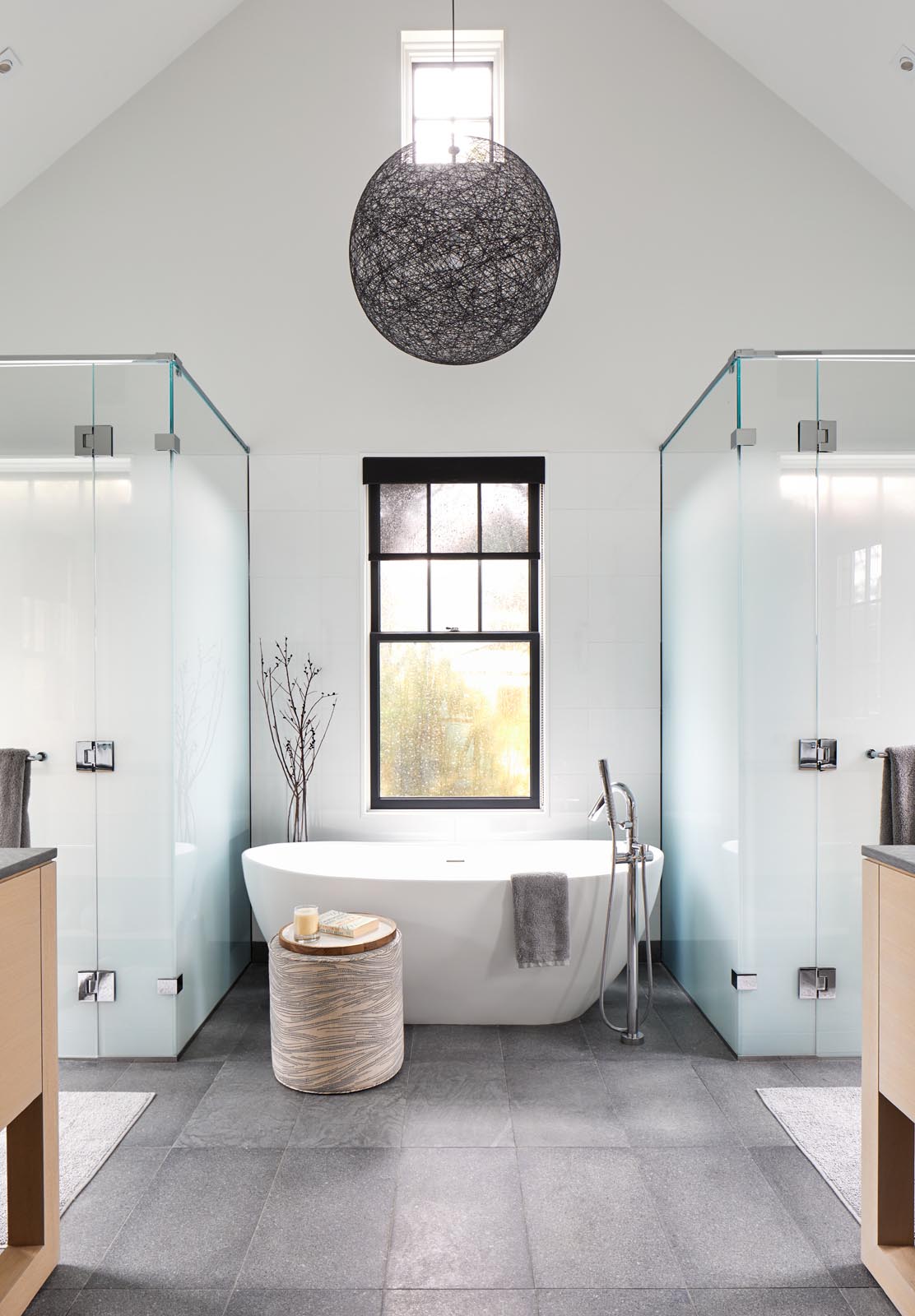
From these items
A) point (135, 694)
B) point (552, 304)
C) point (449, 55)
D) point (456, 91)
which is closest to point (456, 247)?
point (135, 694)

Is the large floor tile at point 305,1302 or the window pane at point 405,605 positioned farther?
the window pane at point 405,605

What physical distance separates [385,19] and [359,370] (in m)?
1.69

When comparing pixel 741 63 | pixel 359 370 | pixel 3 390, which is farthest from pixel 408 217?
pixel 741 63

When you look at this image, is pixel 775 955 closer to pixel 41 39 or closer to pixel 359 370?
pixel 359 370

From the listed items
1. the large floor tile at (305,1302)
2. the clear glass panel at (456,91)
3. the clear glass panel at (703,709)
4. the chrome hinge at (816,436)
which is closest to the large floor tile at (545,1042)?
the clear glass panel at (703,709)

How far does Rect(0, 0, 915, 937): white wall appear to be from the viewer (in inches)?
167

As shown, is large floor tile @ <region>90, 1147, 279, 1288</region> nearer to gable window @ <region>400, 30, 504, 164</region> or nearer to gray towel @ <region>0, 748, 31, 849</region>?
gray towel @ <region>0, 748, 31, 849</region>

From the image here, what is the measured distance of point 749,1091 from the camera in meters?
2.90

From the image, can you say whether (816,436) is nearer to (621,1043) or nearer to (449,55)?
(621,1043)

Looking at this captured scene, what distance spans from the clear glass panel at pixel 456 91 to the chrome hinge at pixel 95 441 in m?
2.47

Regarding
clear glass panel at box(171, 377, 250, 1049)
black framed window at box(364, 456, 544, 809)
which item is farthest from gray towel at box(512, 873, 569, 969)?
clear glass panel at box(171, 377, 250, 1049)

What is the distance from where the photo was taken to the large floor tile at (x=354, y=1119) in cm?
259

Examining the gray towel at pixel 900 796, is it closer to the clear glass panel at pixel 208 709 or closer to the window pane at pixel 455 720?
the window pane at pixel 455 720

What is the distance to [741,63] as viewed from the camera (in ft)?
13.9
